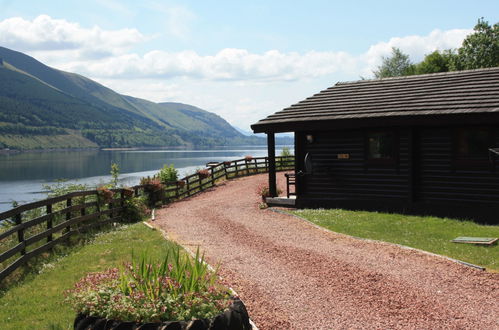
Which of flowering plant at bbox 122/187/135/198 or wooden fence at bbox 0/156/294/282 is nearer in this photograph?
wooden fence at bbox 0/156/294/282

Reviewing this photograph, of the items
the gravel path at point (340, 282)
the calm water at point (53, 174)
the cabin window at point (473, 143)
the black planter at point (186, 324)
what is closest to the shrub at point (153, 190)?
the calm water at point (53, 174)

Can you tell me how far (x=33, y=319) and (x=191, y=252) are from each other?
16.7ft

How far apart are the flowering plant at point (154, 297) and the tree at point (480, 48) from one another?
197 ft

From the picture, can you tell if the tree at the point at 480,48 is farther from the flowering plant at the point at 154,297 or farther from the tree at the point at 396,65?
the flowering plant at the point at 154,297

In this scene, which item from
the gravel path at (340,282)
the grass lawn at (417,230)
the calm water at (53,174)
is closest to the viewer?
the gravel path at (340,282)

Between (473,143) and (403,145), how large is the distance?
241 cm

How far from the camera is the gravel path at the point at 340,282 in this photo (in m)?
7.65

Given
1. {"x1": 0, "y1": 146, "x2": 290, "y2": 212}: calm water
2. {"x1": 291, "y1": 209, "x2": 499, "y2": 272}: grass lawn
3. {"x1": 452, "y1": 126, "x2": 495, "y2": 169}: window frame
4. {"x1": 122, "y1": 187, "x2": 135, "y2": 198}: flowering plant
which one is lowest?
{"x1": 0, "y1": 146, "x2": 290, "y2": 212}: calm water

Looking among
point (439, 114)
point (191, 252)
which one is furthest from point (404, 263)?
point (439, 114)

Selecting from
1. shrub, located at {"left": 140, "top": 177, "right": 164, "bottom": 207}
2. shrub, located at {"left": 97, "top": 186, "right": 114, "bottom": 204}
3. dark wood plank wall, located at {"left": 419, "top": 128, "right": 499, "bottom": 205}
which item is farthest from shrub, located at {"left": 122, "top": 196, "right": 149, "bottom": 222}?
dark wood plank wall, located at {"left": 419, "top": 128, "right": 499, "bottom": 205}

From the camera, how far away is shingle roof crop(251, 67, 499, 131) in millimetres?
17031

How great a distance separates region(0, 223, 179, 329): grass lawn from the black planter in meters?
1.18

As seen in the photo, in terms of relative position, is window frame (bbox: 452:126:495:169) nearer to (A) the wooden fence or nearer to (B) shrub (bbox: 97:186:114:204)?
(B) shrub (bbox: 97:186:114:204)

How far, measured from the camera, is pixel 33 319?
24.8 ft
